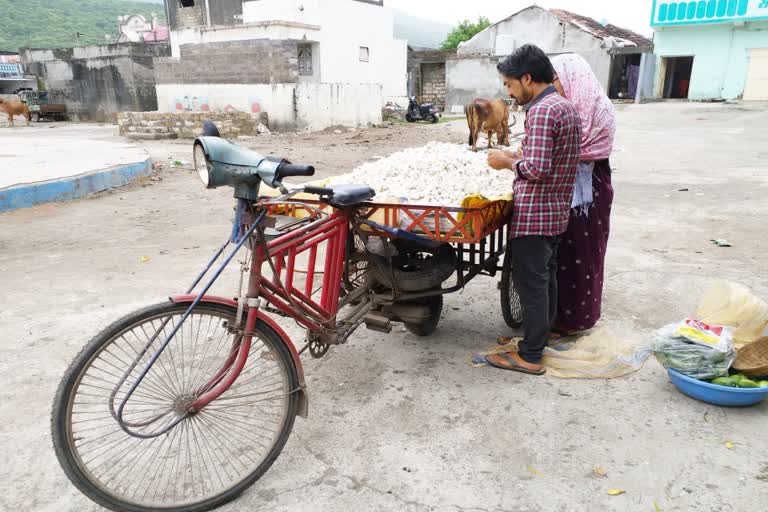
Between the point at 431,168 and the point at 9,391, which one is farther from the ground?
the point at 431,168

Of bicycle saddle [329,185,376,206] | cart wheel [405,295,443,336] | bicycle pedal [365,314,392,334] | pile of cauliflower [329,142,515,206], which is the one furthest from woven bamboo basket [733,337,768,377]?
bicycle saddle [329,185,376,206]

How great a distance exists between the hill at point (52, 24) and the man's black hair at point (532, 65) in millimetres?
59244

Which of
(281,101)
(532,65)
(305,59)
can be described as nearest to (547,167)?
(532,65)

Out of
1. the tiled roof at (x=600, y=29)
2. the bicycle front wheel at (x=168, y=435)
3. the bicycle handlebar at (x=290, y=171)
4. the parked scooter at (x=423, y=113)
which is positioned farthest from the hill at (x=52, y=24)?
the bicycle handlebar at (x=290, y=171)

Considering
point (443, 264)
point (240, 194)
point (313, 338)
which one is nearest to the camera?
point (240, 194)

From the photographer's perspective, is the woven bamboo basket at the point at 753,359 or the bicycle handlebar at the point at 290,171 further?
the woven bamboo basket at the point at 753,359

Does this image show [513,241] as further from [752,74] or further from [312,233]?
[752,74]

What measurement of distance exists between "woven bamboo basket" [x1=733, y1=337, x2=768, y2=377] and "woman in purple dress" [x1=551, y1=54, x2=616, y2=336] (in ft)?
2.79

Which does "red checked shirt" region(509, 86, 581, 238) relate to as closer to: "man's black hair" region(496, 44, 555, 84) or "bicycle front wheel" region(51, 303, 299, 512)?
"man's black hair" region(496, 44, 555, 84)

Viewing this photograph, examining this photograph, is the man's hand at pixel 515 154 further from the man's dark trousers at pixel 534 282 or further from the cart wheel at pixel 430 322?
the cart wheel at pixel 430 322

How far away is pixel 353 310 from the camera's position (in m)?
3.00

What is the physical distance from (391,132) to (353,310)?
16798 millimetres

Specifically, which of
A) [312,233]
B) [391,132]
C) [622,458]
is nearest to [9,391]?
[312,233]

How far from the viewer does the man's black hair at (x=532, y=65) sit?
8.76 feet
